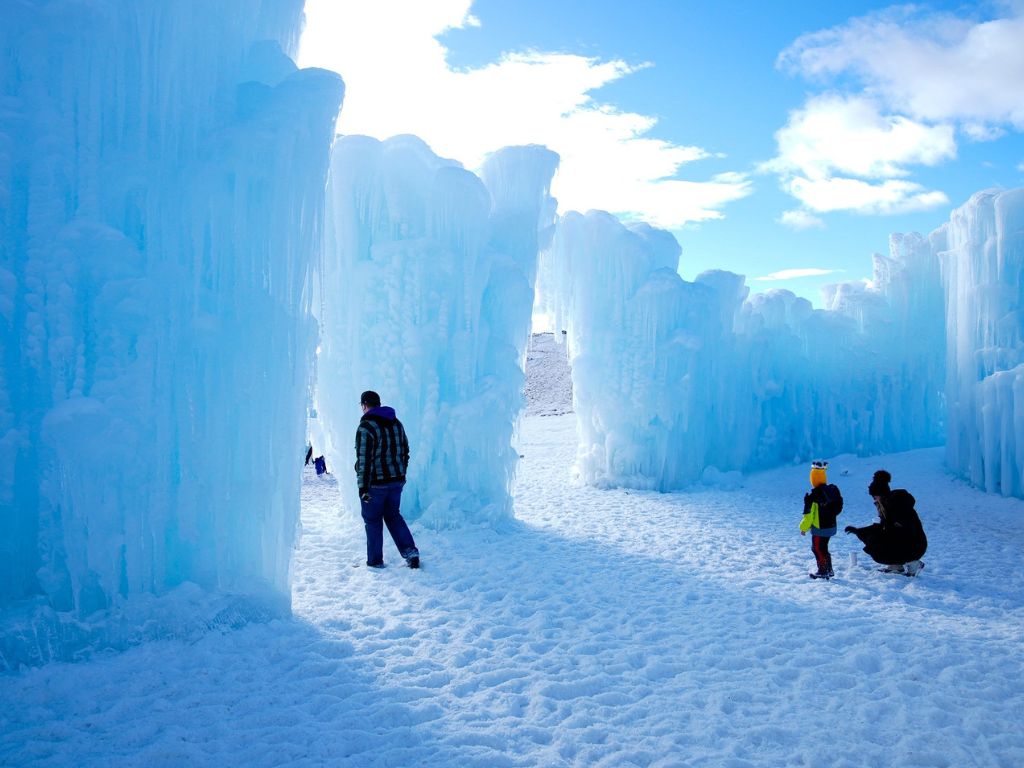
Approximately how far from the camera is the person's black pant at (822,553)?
6426 millimetres

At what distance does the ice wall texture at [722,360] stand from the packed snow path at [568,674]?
5806mm

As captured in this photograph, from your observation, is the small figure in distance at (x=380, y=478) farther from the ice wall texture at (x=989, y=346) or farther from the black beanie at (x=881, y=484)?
the ice wall texture at (x=989, y=346)

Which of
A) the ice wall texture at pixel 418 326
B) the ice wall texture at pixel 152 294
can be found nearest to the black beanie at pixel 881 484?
the ice wall texture at pixel 418 326

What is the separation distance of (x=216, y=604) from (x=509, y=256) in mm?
6326

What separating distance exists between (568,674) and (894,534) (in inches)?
169

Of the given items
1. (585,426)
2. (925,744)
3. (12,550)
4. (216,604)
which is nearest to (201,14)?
(12,550)

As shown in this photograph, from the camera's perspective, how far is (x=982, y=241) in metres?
12.7

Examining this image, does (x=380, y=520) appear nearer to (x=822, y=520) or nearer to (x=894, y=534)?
(x=822, y=520)

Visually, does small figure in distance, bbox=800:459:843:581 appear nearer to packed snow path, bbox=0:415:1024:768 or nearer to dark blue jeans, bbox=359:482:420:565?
packed snow path, bbox=0:415:1024:768

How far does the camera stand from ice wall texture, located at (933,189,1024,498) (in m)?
11.4

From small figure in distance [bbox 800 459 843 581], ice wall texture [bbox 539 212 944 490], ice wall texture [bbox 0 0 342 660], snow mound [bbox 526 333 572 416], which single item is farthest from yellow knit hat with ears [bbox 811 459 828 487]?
snow mound [bbox 526 333 572 416]

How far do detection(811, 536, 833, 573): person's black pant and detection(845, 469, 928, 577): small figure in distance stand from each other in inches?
11.6

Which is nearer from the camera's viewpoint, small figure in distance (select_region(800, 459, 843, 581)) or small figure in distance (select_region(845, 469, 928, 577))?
small figure in distance (select_region(800, 459, 843, 581))

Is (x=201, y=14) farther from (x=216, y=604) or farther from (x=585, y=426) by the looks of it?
(x=585, y=426)
